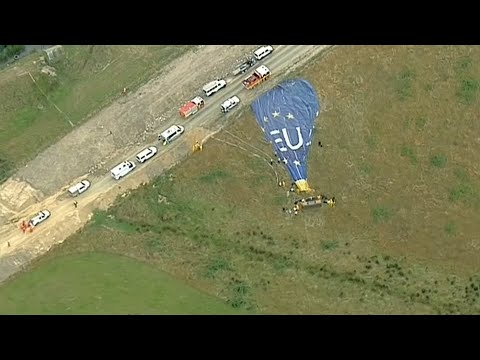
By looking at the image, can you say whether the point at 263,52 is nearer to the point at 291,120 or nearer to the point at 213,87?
the point at 213,87

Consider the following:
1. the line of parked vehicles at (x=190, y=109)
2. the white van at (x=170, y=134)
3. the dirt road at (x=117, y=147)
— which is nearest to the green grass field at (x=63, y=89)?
the dirt road at (x=117, y=147)

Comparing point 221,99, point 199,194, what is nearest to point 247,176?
point 199,194

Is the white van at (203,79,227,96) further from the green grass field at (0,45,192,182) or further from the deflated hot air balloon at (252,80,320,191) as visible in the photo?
the green grass field at (0,45,192,182)

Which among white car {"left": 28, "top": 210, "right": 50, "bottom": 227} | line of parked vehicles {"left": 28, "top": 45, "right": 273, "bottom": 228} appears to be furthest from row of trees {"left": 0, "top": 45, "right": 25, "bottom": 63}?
white car {"left": 28, "top": 210, "right": 50, "bottom": 227}

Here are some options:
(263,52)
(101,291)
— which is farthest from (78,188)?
(263,52)

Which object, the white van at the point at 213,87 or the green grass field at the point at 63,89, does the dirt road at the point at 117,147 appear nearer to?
the white van at the point at 213,87
